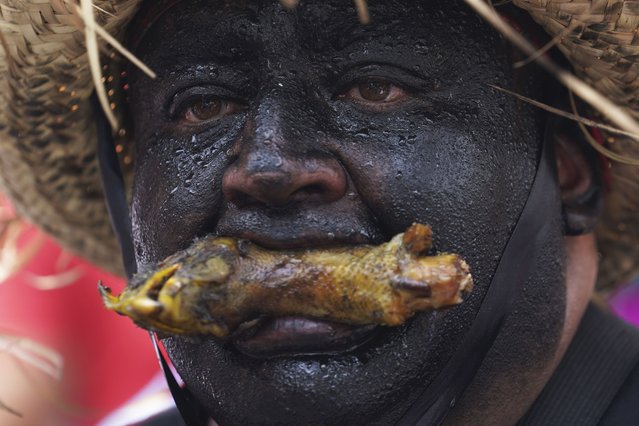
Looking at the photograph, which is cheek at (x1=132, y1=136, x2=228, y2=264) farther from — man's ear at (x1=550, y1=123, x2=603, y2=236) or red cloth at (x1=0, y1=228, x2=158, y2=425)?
red cloth at (x1=0, y1=228, x2=158, y2=425)

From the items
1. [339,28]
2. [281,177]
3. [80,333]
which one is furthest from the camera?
[80,333]

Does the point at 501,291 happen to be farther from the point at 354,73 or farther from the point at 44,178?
the point at 44,178

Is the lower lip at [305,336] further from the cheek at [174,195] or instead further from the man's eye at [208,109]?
the man's eye at [208,109]

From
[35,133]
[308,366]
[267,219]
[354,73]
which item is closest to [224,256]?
[267,219]

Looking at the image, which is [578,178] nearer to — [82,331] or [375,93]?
[375,93]

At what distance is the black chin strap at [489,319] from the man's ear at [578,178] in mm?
192

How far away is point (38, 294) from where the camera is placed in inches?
153

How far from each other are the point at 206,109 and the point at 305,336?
1.63 ft

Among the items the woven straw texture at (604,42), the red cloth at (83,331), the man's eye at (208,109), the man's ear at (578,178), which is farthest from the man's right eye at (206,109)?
the red cloth at (83,331)

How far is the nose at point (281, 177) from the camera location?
1432mm

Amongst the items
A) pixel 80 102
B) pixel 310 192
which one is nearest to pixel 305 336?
pixel 310 192

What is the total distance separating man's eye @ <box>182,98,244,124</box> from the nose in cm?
17

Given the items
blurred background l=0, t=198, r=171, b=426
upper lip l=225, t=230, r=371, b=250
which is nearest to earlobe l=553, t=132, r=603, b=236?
upper lip l=225, t=230, r=371, b=250

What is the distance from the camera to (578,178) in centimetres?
184
